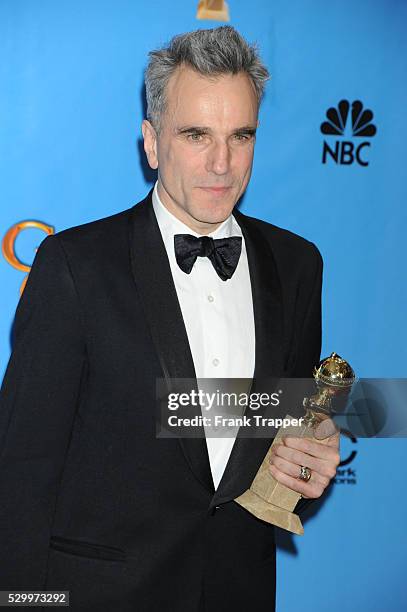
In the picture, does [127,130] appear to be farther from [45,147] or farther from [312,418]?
[312,418]

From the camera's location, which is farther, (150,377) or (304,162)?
(304,162)

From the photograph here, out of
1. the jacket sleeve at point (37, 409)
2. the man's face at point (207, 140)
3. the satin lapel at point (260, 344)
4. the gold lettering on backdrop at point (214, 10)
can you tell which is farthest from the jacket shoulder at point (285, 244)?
the gold lettering on backdrop at point (214, 10)

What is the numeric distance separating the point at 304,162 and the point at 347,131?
22 cm

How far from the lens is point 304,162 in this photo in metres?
3.46

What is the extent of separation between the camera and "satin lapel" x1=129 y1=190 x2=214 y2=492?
2193mm

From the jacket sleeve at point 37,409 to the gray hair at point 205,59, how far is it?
50 centimetres

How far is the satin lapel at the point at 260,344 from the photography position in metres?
2.26

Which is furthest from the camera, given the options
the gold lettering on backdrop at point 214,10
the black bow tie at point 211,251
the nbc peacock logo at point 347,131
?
the nbc peacock logo at point 347,131

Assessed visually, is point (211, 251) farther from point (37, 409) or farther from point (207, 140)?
point (37, 409)

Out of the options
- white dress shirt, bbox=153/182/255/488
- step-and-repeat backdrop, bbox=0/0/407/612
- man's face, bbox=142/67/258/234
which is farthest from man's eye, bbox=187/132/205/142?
step-and-repeat backdrop, bbox=0/0/407/612

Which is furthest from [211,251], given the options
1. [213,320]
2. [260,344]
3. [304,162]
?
[304,162]

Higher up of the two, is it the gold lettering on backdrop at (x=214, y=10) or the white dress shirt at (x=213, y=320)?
the gold lettering on backdrop at (x=214, y=10)

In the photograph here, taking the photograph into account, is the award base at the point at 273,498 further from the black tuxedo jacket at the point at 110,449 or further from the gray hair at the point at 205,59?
the gray hair at the point at 205,59

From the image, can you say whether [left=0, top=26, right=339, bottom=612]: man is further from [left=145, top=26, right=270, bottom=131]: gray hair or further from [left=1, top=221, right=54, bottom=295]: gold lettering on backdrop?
[left=1, top=221, right=54, bottom=295]: gold lettering on backdrop
